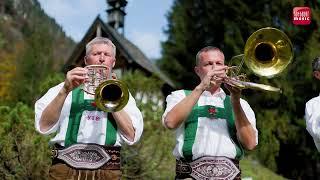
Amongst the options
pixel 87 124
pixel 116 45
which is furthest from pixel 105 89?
pixel 116 45

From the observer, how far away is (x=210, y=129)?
3.52 metres

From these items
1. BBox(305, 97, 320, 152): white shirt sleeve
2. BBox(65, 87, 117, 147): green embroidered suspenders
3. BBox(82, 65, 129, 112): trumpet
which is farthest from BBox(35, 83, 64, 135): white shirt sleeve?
BBox(305, 97, 320, 152): white shirt sleeve

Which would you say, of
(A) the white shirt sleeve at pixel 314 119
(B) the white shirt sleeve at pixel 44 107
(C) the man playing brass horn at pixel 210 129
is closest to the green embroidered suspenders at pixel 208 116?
(C) the man playing brass horn at pixel 210 129

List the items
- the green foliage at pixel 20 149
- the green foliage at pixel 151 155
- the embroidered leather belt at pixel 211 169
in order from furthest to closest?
1. the green foliage at pixel 151 155
2. the green foliage at pixel 20 149
3. the embroidered leather belt at pixel 211 169

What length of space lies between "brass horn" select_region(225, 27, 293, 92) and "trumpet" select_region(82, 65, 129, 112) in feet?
2.82

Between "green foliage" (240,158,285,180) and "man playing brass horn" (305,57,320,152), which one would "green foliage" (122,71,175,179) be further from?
"man playing brass horn" (305,57,320,152)

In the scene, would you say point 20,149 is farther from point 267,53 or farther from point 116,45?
point 116,45

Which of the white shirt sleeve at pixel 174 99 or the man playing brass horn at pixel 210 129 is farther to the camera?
the white shirt sleeve at pixel 174 99

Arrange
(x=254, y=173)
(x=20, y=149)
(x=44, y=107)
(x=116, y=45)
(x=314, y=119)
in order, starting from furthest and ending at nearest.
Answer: (x=116, y=45), (x=254, y=173), (x=20, y=149), (x=314, y=119), (x=44, y=107)

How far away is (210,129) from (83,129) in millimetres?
911

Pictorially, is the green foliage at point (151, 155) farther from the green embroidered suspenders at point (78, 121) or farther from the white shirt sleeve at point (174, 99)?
the green embroidered suspenders at point (78, 121)

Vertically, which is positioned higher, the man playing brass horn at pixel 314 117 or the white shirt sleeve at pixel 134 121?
the man playing brass horn at pixel 314 117

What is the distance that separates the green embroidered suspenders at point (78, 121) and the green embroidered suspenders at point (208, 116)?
523 mm

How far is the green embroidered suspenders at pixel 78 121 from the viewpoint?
11.1ft
